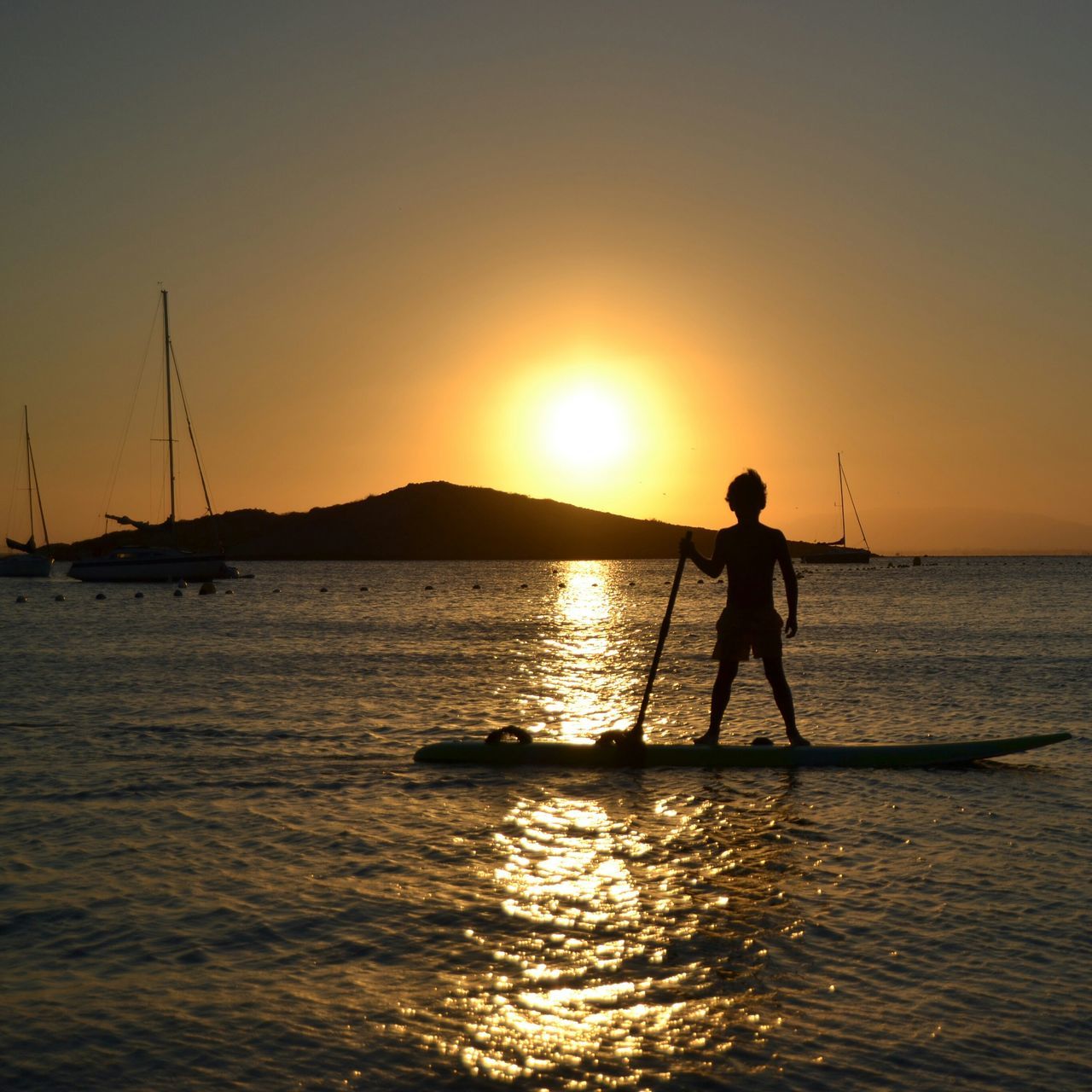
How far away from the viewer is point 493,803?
980 cm

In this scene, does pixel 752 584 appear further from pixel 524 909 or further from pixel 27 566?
pixel 27 566

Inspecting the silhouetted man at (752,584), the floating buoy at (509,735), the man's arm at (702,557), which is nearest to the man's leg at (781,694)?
the silhouetted man at (752,584)

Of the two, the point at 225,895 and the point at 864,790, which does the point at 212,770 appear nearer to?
the point at 225,895

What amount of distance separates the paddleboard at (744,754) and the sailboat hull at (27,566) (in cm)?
9885

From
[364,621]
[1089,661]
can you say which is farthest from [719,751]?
[364,621]

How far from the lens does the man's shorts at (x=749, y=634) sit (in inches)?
444

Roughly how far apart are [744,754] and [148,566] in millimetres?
71787

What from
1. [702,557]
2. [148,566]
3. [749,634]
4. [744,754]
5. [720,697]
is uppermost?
[148,566]

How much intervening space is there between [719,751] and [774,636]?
1.27m

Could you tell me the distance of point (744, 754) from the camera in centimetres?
1134

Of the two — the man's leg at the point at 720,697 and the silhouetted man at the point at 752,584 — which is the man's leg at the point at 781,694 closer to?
the silhouetted man at the point at 752,584

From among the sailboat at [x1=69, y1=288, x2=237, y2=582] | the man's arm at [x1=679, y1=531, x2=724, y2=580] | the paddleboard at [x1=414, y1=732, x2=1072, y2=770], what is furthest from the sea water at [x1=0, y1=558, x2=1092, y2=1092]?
the sailboat at [x1=69, y1=288, x2=237, y2=582]

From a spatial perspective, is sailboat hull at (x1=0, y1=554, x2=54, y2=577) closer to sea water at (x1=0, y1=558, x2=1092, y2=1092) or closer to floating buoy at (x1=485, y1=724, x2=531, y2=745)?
sea water at (x1=0, y1=558, x2=1092, y2=1092)

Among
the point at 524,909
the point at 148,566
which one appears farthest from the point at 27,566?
the point at 524,909
